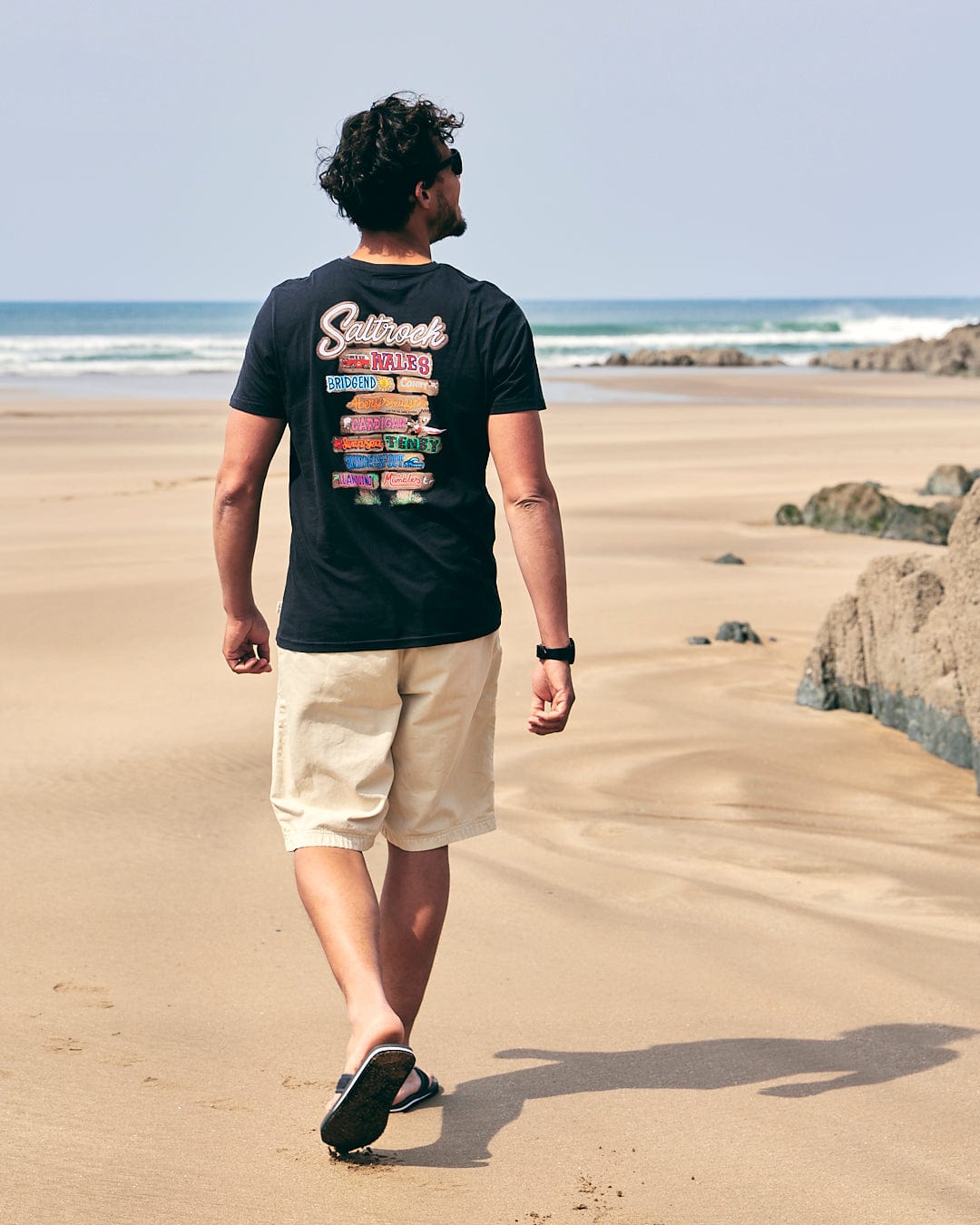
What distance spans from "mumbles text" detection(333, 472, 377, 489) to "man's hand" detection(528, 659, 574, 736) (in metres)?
0.49

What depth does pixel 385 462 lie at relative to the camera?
2854mm

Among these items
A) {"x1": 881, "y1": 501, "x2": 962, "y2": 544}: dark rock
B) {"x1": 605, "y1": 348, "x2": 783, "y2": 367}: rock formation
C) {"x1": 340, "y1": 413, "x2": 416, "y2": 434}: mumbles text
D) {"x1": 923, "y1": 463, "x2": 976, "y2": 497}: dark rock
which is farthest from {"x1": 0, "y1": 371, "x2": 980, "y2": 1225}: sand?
{"x1": 605, "y1": 348, "x2": 783, "y2": 367}: rock formation

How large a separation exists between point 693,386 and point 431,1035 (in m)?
36.5

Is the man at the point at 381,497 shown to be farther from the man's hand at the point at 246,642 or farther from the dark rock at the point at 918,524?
the dark rock at the point at 918,524

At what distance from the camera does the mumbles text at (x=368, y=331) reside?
2.83 meters

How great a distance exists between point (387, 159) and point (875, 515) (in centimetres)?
1005

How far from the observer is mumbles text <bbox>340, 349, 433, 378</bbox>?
2834 mm

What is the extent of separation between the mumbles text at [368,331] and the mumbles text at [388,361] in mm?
17

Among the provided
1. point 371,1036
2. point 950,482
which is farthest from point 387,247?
point 950,482

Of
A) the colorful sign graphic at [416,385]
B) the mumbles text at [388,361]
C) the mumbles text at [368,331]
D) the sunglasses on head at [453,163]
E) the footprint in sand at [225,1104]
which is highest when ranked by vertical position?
the sunglasses on head at [453,163]

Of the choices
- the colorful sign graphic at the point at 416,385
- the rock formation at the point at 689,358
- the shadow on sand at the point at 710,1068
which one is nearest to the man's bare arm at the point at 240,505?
the colorful sign graphic at the point at 416,385

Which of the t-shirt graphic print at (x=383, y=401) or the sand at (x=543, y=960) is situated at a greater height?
the t-shirt graphic print at (x=383, y=401)

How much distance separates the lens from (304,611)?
2.90 m

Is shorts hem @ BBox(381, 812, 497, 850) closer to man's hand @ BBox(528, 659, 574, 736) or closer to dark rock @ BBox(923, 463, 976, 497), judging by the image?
man's hand @ BBox(528, 659, 574, 736)
